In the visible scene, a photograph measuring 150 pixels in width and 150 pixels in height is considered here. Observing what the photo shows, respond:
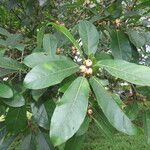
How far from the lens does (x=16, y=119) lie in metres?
1.98

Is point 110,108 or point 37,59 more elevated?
point 37,59

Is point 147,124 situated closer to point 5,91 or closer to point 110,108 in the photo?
point 110,108

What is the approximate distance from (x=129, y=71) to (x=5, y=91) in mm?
495

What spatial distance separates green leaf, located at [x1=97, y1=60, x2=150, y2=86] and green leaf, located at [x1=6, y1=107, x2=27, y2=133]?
54 cm

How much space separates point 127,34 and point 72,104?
89 cm

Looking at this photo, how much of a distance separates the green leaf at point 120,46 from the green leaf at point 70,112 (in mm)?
639

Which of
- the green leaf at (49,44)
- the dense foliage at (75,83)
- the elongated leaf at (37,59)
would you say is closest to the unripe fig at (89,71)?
the dense foliage at (75,83)

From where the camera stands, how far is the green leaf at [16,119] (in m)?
1.96

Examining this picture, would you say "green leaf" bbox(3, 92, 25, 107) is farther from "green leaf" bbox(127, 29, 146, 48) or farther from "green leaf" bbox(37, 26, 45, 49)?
"green leaf" bbox(127, 29, 146, 48)

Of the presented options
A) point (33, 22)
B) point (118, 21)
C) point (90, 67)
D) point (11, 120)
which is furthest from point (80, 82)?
point (33, 22)

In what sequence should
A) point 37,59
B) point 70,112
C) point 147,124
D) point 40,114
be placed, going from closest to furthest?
1. point 70,112
2. point 37,59
3. point 40,114
4. point 147,124

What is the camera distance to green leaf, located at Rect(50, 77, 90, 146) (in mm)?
1415

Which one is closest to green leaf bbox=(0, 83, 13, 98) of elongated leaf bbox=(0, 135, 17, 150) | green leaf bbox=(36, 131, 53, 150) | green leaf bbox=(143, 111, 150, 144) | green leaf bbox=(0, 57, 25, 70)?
green leaf bbox=(0, 57, 25, 70)

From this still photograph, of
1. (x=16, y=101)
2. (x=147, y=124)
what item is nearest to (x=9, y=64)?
(x=16, y=101)
